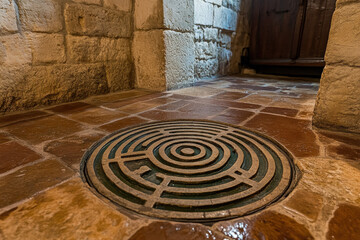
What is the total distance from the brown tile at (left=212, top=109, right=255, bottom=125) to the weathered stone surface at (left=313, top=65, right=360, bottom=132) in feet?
1.92

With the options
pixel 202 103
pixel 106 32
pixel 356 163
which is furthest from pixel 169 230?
pixel 106 32

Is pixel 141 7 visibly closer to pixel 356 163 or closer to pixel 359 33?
pixel 359 33

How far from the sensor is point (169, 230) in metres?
0.78

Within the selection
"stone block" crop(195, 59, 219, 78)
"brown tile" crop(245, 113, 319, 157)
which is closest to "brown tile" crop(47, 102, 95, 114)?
"brown tile" crop(245, 113, 319, 157)

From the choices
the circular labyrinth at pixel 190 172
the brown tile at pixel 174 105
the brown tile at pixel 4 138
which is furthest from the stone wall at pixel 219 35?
the brown tile at pixel 4 138

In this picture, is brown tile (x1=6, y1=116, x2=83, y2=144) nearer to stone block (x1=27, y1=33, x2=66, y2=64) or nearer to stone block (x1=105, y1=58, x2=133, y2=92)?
stone block (x1=27, y1=33, x2=66, y2=64)

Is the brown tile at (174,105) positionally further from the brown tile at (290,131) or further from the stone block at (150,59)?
the brown tile at (290,131)

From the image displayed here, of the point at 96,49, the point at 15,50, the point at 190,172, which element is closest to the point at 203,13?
the point at 96,49

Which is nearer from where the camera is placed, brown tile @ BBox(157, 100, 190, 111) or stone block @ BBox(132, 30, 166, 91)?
brown tile @ BBox(157, 100, 190, 111)

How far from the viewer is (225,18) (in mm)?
4836

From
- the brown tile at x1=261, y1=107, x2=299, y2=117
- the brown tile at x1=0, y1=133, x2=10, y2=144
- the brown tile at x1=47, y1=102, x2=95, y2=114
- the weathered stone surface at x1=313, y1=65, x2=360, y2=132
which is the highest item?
the weathered stone surface at x1=313, y1=65, x2=360, y2=132

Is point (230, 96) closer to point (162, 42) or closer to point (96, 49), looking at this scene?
point (162, 42)

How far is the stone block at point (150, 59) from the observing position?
3.07 m

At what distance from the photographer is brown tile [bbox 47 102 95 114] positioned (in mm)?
2281
